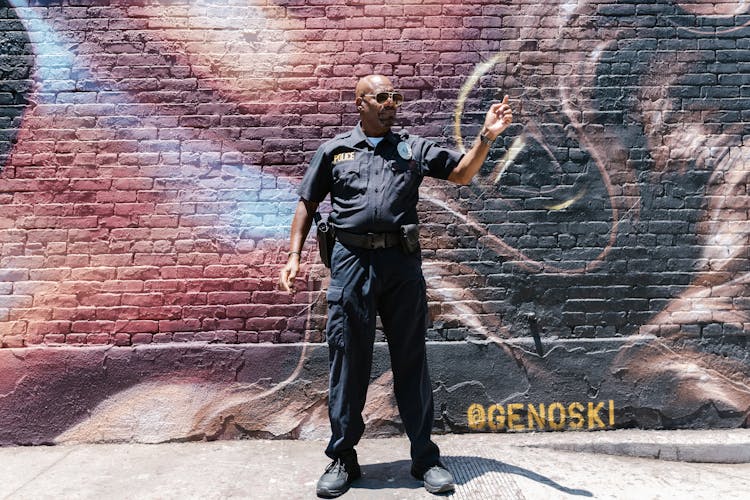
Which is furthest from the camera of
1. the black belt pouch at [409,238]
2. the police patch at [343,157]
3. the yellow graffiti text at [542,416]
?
the yellow graffiti text at [542,416]

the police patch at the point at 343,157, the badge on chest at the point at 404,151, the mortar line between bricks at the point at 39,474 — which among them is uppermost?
the badge on chest at the point at 404,151

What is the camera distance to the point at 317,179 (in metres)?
2.72

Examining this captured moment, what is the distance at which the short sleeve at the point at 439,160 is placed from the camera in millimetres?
2660

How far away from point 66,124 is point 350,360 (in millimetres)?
2339

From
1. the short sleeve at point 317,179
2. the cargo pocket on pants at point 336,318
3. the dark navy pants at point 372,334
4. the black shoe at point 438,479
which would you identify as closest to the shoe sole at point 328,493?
the dark navy pants at point 372,334

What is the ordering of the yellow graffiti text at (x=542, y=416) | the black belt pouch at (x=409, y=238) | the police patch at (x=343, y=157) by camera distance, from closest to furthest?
the black belt pouch at (x=409, y=238) < the police patch at (x=343, y=157) < the yellow graffiti text at (x=542, y=416)

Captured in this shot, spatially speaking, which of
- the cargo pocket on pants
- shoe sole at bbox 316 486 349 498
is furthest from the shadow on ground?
the cargo pocket on pants

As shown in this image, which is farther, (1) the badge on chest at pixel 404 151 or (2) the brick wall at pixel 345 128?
(2) the brick wall at pixel 345 128

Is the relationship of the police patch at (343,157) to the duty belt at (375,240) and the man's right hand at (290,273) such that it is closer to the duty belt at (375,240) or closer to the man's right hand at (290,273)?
the duty belt at (375,240)

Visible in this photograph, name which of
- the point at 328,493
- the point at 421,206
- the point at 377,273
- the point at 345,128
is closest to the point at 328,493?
the point at 328,493

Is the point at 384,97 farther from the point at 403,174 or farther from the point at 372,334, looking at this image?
the point at 372,334

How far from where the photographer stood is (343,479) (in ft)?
8.48

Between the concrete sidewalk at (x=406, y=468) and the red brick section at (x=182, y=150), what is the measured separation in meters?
0.66

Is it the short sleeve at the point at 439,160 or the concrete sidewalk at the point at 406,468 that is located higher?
the short sleeve at the point at 439,160
